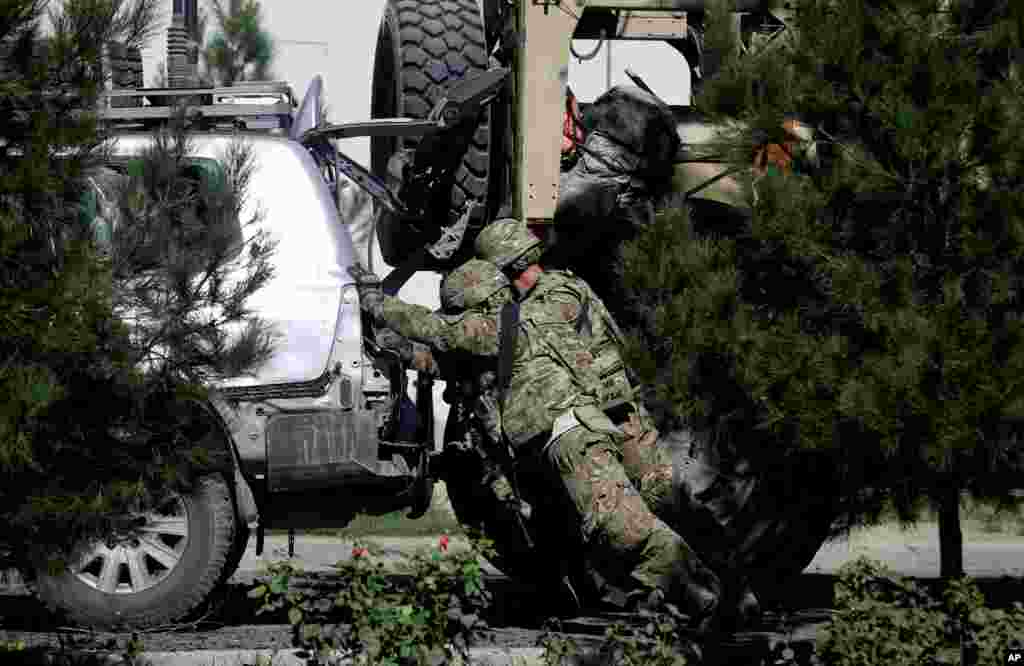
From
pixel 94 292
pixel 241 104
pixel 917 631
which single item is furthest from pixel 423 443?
pixel 94 292

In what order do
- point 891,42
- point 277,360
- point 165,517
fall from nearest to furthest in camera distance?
point 891,42
point 165,517
point 277,360

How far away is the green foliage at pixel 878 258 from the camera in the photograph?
5.00m

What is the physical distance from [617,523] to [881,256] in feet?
5.16

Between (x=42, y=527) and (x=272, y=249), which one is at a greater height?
(x=272, y=249)

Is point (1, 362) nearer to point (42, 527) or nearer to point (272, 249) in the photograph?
point (42, 527)

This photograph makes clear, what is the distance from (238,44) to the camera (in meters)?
9.48

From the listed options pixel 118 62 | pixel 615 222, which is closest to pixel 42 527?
pixel 118 62

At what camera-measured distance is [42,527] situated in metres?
4.36

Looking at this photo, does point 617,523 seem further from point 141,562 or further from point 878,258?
point 141,562

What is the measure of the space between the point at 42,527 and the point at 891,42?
2950 mm

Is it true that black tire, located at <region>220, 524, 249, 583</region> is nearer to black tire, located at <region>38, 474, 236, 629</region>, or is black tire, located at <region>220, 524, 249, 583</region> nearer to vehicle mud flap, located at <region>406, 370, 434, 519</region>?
black tire, located at <region>38, 474, 236, 629</region>

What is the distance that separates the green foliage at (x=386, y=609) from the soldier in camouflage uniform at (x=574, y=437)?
1.26 m

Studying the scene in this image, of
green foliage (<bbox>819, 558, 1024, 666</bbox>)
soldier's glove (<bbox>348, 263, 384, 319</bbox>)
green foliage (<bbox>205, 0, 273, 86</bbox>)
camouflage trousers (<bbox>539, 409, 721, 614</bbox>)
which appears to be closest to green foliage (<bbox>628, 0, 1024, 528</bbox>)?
green foliage (<bbox>819, 558, 1024, 666</bbox>)

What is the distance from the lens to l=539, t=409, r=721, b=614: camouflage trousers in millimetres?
6105
